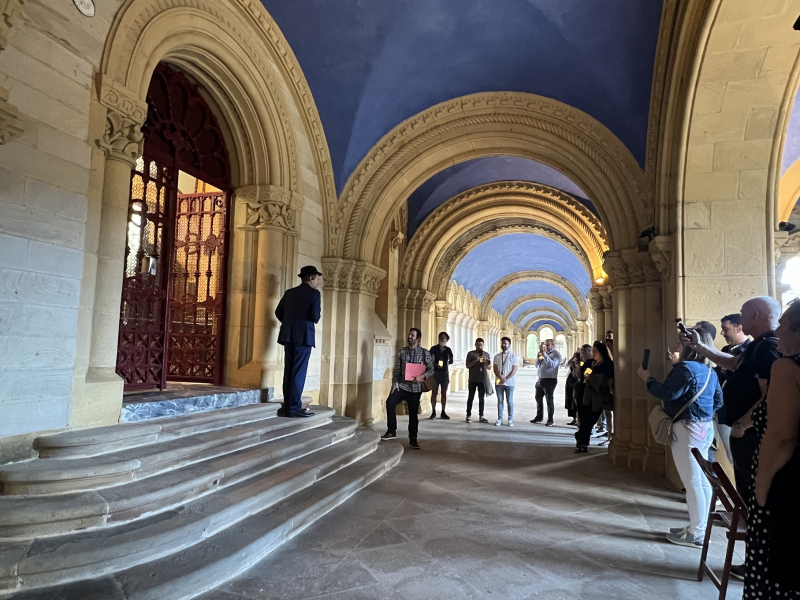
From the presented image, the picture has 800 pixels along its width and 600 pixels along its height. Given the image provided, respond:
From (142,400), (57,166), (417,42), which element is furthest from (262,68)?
(142,400)

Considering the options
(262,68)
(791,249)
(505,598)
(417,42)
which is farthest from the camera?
(791,249)

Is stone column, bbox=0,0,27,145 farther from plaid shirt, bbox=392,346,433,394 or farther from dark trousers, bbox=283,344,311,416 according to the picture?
plaid shirt, bbox=392,346,433,394

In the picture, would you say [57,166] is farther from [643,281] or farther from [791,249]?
[791,249]

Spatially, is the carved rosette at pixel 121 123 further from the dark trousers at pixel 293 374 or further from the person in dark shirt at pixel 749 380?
the person in dark shirt at pixel 749 380

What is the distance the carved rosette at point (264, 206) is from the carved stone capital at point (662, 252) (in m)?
4.05

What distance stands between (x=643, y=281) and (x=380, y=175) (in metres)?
3.82

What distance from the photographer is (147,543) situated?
2406 millimetres

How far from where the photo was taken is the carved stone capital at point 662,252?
487cm

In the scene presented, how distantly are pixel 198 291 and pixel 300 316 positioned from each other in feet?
5.67

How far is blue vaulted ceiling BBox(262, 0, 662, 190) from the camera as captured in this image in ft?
17.4

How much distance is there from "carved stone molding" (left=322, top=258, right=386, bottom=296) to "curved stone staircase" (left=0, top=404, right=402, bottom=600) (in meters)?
3.03

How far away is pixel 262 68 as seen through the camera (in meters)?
5.48

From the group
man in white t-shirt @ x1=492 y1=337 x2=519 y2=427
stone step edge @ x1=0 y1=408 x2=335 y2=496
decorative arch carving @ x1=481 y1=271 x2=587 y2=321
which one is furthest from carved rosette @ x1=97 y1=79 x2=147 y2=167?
decorative arch carving @ x1=481 y1=271 x2=587 y2=321

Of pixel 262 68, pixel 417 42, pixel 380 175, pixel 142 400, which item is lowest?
pixel 142 400
